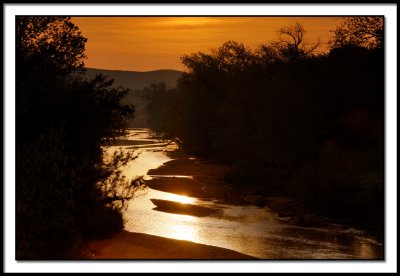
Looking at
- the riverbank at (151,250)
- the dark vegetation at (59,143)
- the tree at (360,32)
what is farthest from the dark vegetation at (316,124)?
the dark vegetation at (59,143)

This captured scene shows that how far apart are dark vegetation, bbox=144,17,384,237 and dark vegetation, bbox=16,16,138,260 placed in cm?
1158

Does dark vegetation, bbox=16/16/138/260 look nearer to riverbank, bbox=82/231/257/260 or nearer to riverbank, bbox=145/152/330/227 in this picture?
riverbank, bbox=82/231/257/260

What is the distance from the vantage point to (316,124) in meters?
40.9

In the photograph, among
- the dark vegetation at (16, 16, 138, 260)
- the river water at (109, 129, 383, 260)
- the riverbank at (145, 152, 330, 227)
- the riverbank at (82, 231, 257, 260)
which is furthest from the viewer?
the riverbank at (145, 152, 330, 227)

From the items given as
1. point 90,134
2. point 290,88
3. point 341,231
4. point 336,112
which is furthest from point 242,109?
point 90,134

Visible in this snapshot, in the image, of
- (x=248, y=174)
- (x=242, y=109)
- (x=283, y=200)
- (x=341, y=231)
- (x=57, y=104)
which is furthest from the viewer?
(x=242, y=109)

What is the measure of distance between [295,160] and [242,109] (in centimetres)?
1399

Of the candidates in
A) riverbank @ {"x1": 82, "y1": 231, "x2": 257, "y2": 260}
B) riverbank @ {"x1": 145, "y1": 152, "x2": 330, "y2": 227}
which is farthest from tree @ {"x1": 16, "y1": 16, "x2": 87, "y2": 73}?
riverbank @ {"x1": 145, "y1": 152, "x2": 330, "y2": 227}

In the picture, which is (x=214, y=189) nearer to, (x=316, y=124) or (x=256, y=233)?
(x=316, y=124)

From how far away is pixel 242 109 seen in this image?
57.2 metres

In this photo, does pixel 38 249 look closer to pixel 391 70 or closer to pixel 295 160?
pixel 391 70

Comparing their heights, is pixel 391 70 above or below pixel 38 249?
above

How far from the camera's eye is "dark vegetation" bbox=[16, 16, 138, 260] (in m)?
18.4

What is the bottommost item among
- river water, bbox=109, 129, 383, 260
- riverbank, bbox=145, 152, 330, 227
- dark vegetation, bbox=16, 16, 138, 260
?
river water, bbox=109, 129, 383, 260
